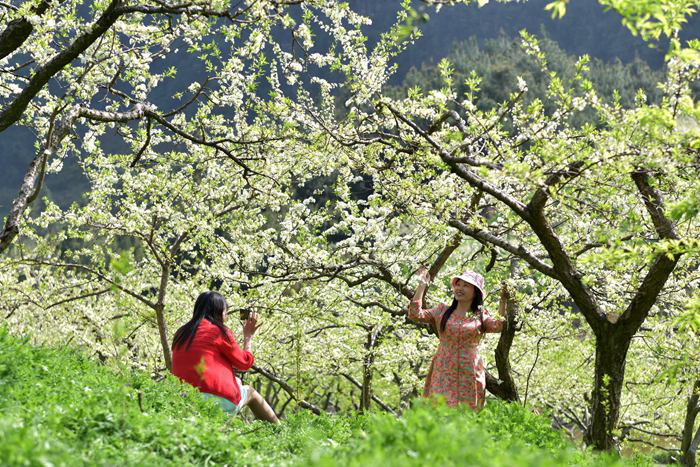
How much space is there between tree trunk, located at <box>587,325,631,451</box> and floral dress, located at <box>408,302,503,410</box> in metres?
1.00

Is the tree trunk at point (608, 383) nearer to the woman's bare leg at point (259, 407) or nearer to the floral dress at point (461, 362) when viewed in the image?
the floral dress at point (461, 362)

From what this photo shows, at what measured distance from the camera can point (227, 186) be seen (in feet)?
36.3

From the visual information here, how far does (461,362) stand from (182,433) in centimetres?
341

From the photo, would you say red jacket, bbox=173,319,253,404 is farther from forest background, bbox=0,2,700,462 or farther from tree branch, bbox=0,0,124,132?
tree branch, bbox=0,0,124,132

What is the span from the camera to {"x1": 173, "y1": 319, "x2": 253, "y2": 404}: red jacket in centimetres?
563

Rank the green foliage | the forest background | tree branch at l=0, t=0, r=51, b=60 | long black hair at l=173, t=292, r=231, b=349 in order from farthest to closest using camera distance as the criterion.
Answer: the green foliage
tree branch at l=0, t=0, r=51, b=60
long black hair at l=173, t=292, r=231, b=349
the forest background

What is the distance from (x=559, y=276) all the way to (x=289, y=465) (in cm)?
378

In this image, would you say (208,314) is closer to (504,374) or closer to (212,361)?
(212,361)

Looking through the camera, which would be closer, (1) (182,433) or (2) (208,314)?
(1) (182,433)

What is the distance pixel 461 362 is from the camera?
588cm

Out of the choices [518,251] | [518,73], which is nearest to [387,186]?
[518,251]

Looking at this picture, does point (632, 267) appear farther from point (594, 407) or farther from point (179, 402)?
point (179, 402)

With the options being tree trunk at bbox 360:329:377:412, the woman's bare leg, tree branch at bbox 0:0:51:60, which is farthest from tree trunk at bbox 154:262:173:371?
tree branch at bbox 0:0:51:60

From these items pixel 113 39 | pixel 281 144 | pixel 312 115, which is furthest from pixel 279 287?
pixel 113 39
